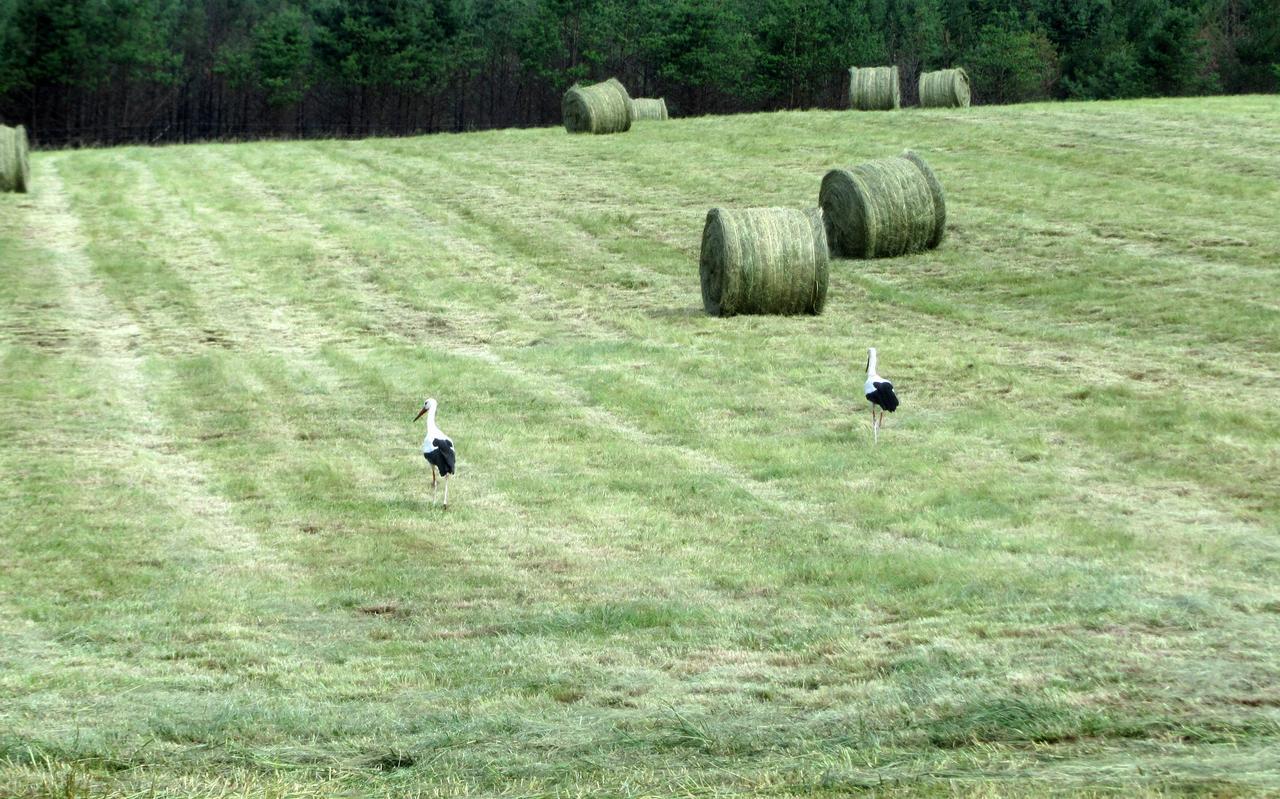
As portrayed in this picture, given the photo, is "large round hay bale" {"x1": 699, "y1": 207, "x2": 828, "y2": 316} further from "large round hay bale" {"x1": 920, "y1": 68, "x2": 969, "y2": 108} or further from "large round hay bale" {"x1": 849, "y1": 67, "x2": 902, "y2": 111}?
"large round hay bale" {"x1": 920, "y1": 68, "x2": 969, "y2": 108}

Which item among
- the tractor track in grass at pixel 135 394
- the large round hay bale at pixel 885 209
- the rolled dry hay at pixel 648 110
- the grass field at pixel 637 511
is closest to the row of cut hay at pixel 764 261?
the grass field at pixel 637 511

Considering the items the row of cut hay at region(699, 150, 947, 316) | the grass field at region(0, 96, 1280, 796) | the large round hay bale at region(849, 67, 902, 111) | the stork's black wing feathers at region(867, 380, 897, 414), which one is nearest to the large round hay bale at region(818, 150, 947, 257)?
the grass field at region(0, 96, 1280, 796)

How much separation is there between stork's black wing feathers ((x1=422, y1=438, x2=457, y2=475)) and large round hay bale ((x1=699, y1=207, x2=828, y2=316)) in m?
8.39

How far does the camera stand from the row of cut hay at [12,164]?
29469mm

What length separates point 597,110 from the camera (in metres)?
37.8

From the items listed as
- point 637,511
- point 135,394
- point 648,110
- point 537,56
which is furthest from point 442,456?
point 537,56

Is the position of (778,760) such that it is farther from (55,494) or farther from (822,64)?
(822,64)

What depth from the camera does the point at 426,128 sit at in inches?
3103

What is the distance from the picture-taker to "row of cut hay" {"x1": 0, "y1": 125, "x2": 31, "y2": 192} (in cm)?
2947

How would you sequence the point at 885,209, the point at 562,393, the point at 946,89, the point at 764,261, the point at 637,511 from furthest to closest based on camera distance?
1. the point at 946,89
2. the point at 885,209
3. the point at 764,261
4. the point at 562,393
5. the point at 637,511

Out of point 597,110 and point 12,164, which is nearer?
point 12,164

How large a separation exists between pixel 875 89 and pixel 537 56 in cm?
4156

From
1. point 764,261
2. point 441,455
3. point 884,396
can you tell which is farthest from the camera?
point 764,261

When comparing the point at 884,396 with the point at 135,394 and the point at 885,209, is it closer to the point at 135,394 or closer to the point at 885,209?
the point at 135,394
